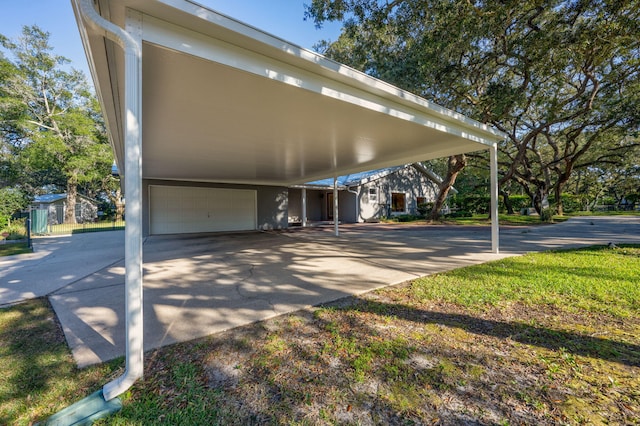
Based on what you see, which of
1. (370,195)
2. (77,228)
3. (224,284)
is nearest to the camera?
(224,284)

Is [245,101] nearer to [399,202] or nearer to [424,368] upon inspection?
[424,368]

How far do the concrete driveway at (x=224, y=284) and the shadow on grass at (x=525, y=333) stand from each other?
31.0 inches

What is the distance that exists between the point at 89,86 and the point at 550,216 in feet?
Result: 110

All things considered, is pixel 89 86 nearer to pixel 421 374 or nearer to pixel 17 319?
pixel 17 319

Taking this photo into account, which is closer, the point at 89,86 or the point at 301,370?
the point at 301,370

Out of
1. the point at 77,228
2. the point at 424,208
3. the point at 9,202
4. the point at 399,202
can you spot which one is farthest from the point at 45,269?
the point at 424,208

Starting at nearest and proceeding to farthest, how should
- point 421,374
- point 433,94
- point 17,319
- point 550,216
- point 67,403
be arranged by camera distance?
point 67,403 < point 421,374 < point 17,319 < point 433,94 < point 550,216

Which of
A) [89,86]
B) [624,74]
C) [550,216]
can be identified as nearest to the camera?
[624,74]

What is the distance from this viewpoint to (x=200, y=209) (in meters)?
12.5

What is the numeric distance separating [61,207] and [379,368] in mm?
30470

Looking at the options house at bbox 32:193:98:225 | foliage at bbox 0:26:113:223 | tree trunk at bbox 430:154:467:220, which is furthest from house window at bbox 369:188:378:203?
house at bbox 32:193:98:225

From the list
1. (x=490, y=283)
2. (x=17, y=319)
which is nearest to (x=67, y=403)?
(x=17, y=319)

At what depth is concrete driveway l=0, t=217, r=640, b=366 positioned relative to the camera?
284 cm

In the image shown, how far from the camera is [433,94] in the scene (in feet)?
34.2
